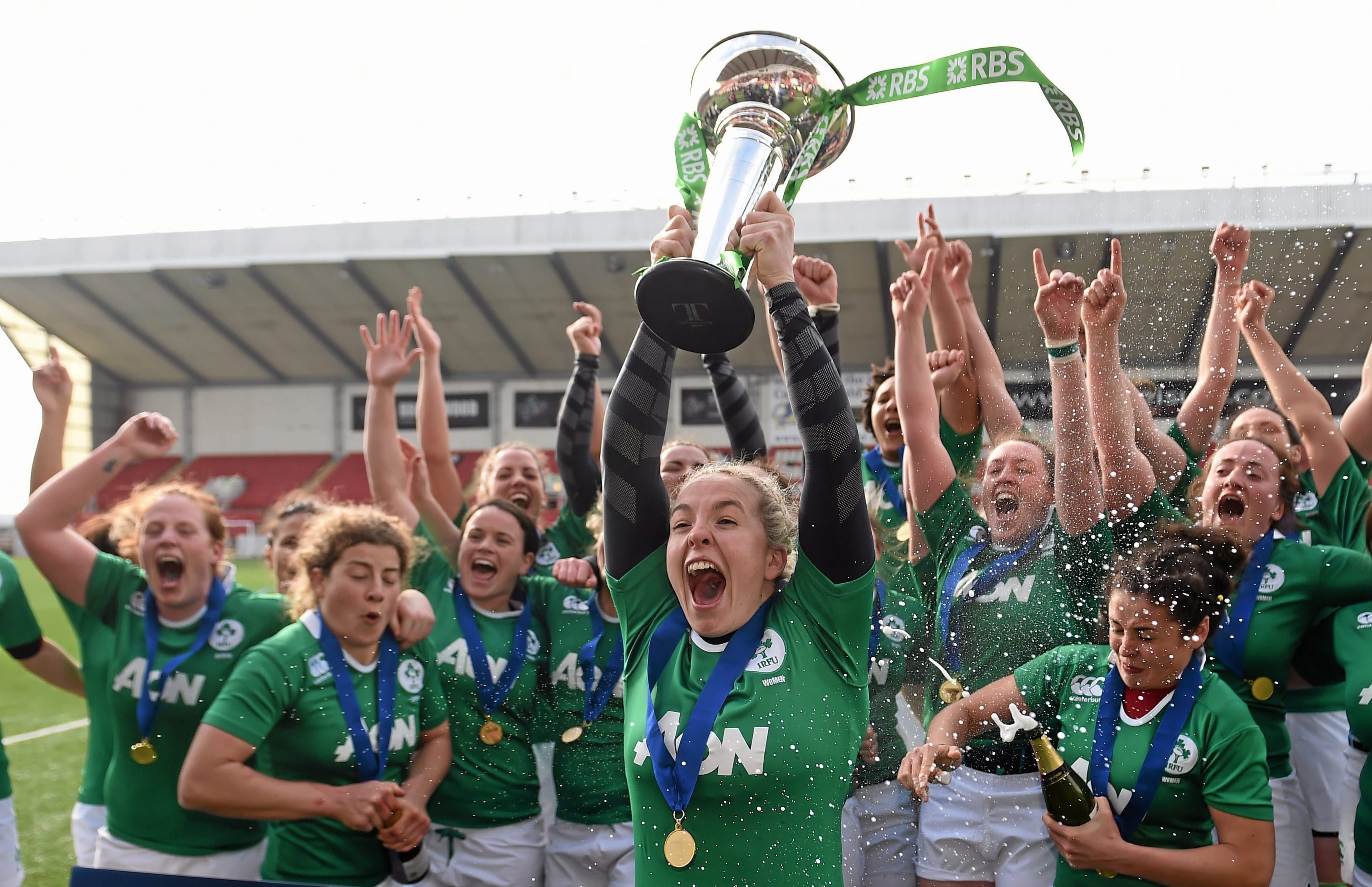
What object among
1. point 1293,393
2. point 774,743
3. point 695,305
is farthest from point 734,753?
point 1293,393

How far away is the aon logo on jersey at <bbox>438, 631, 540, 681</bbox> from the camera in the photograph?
368 centimetres

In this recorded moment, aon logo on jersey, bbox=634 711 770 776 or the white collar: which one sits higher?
the white collar

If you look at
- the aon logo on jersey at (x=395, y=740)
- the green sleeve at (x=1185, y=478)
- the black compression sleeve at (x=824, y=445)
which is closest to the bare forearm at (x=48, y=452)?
the aon logo on jersey at (x=395, y=740)

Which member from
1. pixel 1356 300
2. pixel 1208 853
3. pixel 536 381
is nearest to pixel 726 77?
pixel 1208 853

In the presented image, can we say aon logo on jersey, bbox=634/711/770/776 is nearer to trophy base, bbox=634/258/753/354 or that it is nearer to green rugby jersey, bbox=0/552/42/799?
trophy base, bbox=634/258/753/354

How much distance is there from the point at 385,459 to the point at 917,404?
7.55 feet

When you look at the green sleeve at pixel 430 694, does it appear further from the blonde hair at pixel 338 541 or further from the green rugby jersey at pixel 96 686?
the green rugby jersey at pixel 96 686

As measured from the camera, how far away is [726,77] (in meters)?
2.73

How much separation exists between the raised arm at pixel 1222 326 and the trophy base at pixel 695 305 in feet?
8.91

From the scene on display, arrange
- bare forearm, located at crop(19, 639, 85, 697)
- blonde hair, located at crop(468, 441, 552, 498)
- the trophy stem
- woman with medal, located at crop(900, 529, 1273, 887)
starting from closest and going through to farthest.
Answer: the trophy stem → woman with medal, located at crop(900, 529, 1273, 887) → bare forearm, located at crop(19, 639, 85, 697) → blonde hair, located at crop(468, 441, 552, 498)

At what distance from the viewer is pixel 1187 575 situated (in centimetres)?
279

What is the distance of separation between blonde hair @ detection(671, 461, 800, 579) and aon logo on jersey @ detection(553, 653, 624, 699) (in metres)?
1.50

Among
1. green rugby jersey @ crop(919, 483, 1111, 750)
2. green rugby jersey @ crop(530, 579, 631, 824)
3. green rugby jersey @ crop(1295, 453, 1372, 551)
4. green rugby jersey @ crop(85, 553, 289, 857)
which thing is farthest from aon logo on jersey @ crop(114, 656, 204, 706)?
green rugby jersey @ crop(1295, 453, 1372, 551)

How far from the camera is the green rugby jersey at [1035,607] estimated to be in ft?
10.7
